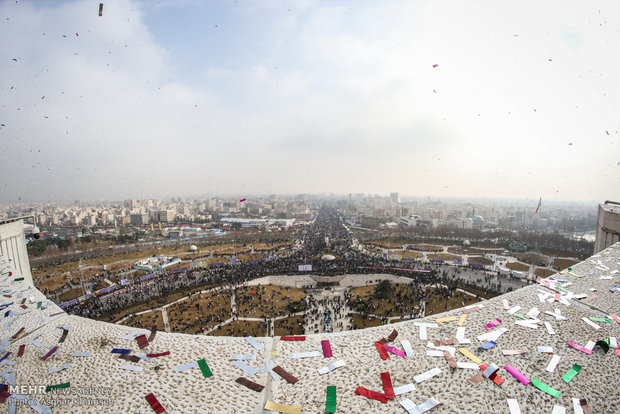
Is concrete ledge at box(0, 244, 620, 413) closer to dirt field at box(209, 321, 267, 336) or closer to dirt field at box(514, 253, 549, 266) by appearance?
dirt field at box(209, 321, 267, 336)

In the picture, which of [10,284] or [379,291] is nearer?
[10,284]

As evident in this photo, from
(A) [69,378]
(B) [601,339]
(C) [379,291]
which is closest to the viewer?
(A) [69,378]

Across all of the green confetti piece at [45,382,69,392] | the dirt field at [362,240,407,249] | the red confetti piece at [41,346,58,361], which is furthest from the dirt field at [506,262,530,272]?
the red confetti piece at [41,346,58,361]

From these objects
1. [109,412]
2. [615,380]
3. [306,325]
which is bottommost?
[306,325]

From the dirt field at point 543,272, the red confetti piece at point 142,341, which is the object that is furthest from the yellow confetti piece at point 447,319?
the dirt field at point 543,272

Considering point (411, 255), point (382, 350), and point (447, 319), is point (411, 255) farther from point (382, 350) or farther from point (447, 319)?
→ point (382, 350)

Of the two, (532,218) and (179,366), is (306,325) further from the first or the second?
(532,218)

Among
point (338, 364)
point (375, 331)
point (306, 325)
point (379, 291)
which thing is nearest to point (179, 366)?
point (338, 364)
